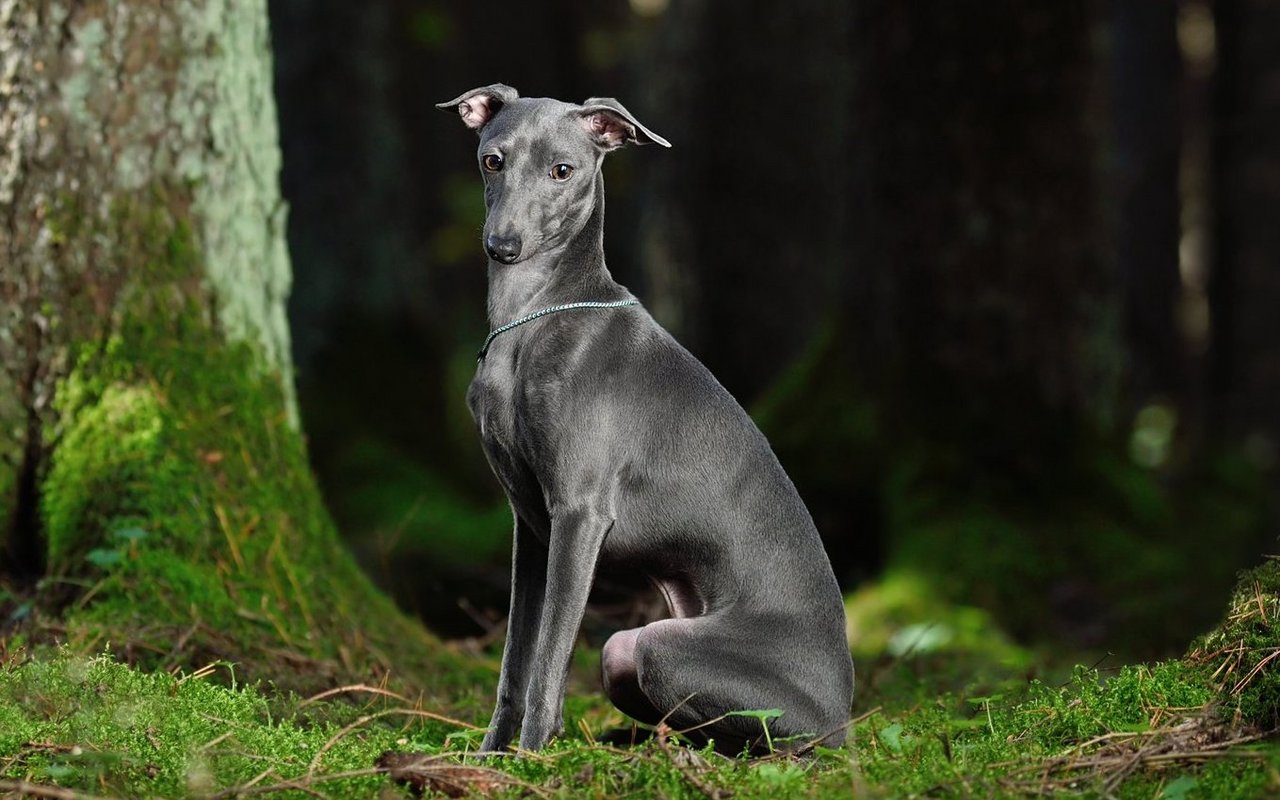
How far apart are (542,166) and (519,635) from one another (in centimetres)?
143

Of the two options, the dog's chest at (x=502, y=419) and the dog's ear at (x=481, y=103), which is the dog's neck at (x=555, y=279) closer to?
the dog's chest at (x=502, y=419)

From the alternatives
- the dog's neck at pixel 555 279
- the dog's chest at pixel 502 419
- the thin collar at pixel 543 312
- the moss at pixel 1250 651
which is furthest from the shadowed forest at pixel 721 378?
the dog's neck at pixel 555 279

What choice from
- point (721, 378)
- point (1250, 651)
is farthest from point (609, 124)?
point (721, 378)

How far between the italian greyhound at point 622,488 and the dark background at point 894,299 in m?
1.83

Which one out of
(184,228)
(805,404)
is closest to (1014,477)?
(805,404)

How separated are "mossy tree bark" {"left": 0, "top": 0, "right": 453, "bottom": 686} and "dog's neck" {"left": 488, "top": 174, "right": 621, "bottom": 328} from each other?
1.70 metres

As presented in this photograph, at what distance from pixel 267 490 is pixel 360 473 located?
225 inches

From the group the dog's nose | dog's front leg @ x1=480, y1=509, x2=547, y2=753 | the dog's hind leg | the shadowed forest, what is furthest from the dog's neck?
the shadowed forest

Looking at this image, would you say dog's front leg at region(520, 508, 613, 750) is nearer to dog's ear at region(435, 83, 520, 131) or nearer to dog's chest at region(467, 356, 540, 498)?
dog's chest at region(467, 356, 540, 498)

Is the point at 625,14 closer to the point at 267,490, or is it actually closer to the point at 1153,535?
the point at 1153,535

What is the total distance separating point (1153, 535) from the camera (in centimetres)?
897

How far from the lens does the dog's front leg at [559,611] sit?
13.8 feet

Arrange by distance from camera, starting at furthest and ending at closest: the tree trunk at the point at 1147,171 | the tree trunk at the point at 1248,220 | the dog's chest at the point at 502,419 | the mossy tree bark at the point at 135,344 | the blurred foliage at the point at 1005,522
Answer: the tree trunk at the point at 1147,171, the tree trunk at the point at 1248,220, the blurred foliage at the point at 1005,522, the mossy tree bark at the point at 135,344, the dog's chest at the point at 502,419

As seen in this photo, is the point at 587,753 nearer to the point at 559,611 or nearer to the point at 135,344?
the point at 559,611
